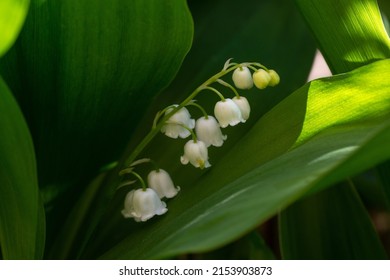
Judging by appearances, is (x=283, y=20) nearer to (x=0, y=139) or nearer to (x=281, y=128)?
(x=281, y=128)

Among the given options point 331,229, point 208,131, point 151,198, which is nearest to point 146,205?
point 151,198

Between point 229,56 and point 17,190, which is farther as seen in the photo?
point 229,56

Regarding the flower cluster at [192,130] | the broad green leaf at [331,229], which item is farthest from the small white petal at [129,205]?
the broad green leaf at [331,229]

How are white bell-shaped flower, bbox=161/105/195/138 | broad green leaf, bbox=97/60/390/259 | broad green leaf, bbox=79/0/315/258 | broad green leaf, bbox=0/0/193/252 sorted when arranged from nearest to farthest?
broad green leaf, bbox=97/60/390/259, broad green leaf, bbox=0/0/193/252, white bell-shaped flower, bbox=161/105/195/138, broad green leaf, bbox=79/0/315/258

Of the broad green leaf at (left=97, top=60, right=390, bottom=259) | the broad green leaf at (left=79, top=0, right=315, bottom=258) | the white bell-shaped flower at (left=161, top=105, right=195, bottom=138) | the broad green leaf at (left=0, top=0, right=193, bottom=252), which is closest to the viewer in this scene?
the broad green leaf at (left=97, top=60, right=390, bottom=259)

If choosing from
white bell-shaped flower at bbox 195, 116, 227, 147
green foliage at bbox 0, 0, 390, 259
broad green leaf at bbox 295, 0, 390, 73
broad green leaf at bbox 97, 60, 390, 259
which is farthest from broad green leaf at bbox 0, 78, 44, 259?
broad green leaf at bbox 295, 0, 390, 73

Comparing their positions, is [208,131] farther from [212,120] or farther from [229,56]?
[229,56]

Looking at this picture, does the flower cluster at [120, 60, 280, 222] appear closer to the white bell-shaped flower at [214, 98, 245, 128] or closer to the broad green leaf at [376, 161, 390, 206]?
the white bell-shaped flower at [214, 98, 245, 128]

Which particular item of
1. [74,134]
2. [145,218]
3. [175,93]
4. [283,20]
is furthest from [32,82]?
[283,20]
